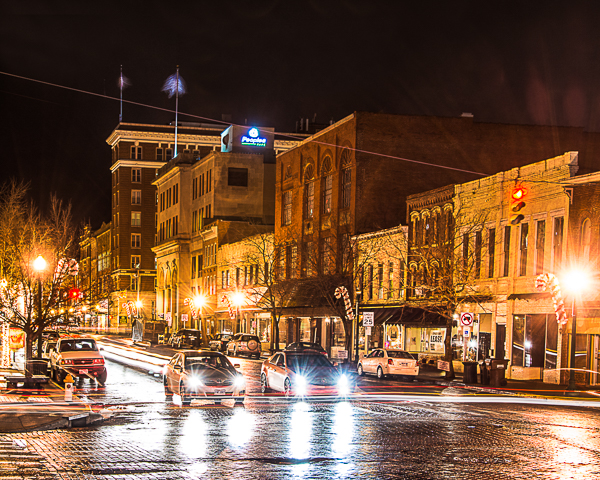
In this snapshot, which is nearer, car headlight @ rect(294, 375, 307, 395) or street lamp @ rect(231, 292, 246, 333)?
car headlight @ rect(294, 375, 307, 395)

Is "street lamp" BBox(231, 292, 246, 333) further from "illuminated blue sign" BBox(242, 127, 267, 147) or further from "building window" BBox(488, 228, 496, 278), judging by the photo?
"building window" BBox(488, 228, 496, 278)

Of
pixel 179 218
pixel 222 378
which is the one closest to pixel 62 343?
pixel 222 378

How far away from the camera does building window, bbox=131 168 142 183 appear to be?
129m

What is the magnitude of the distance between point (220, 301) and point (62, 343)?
52.4 m

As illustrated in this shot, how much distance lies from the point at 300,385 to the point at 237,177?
68.0 metres

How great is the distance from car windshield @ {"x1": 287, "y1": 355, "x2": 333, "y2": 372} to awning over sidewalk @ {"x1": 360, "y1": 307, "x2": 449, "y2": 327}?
17016 millimetres

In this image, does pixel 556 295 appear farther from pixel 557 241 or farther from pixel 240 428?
pixel 240 428

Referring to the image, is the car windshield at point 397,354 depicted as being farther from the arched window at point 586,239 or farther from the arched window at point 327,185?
the arched window at point 327,185

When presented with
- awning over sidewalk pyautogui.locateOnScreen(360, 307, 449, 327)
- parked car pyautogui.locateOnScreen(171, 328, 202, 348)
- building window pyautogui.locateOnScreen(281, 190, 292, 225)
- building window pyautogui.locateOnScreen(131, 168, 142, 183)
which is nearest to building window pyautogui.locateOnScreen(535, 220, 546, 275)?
awning over sidewalk pyautogui.locateOnScreen(360, 307, 449, 327)

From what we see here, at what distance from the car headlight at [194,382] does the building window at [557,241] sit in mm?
19477

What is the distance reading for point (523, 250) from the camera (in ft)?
125

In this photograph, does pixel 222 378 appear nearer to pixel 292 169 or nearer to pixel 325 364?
pixel 325 364

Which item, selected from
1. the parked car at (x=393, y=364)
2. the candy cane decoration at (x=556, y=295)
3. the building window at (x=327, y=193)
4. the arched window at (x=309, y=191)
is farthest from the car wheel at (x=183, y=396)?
the arched window at (x=309, y=191)

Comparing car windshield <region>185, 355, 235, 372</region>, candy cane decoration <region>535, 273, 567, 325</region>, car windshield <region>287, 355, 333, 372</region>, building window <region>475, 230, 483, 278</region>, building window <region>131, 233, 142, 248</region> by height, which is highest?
building window <region>131, 233, 142, 248</region>
